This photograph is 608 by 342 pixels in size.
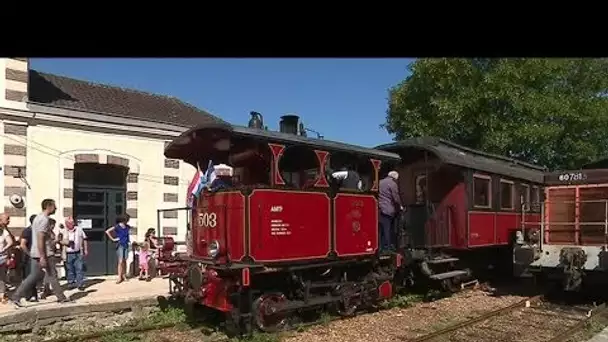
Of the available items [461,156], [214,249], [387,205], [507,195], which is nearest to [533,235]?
[507,195]

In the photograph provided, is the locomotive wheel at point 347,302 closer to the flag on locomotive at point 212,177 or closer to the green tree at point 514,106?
the flag on locomotive at point 212,177

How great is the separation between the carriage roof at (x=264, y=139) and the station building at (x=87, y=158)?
450 centimetres

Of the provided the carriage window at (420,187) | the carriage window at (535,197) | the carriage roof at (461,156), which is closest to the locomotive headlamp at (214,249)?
the carriage roof at (461,156)

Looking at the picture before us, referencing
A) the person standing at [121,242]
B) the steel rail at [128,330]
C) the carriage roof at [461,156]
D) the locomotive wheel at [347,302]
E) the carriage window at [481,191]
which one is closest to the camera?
the steel rail at [128,330]

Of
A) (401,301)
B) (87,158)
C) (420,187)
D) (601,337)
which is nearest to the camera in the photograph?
(601,337)

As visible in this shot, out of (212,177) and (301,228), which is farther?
(212,177)

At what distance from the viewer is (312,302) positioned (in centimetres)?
918

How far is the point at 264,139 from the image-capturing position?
27.8 feet

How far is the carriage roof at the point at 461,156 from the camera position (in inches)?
464

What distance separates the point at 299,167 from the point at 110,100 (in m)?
8.89

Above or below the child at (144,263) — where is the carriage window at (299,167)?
above

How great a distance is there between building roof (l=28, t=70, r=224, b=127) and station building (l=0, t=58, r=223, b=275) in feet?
0.16

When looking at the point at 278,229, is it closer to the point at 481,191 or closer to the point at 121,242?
the point at 121,242
